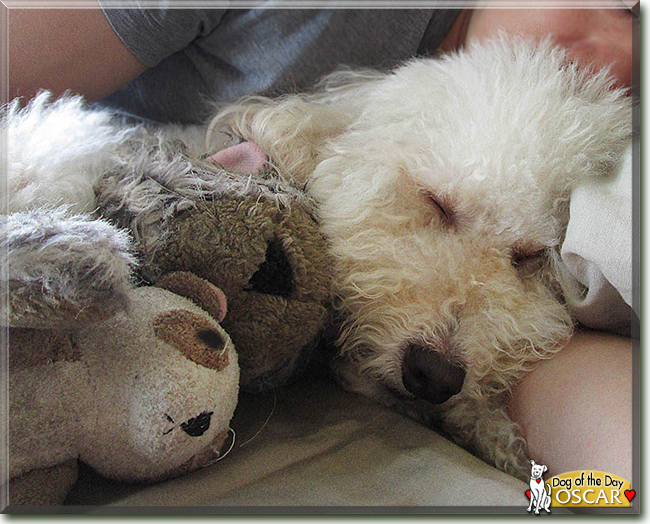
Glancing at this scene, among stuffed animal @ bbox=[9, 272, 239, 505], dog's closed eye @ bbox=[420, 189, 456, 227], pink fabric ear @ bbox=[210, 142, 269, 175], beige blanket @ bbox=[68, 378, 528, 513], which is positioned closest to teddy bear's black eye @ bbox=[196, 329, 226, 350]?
stuffed animal @ bbox=[9, 272, 239, 505]

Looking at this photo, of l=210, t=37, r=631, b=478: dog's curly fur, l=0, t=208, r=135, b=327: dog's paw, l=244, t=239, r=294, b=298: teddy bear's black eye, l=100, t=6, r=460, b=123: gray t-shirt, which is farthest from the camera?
l=100, t=6, r=460, b=123: gray t-shirt

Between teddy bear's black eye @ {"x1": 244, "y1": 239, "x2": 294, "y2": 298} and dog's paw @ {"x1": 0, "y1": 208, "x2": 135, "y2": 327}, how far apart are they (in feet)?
0.57

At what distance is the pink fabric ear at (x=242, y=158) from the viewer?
79 centimetres

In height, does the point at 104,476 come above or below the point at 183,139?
below

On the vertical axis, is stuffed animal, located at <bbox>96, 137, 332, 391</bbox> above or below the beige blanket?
above

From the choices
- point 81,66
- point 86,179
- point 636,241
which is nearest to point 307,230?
point 86,179

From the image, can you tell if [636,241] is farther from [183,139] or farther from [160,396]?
[183,139]

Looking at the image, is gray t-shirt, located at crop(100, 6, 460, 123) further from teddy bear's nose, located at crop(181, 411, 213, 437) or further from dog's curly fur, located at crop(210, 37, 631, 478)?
teddy bear's nose, located at crop(181, 411, 213, 437)

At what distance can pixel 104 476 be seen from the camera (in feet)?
1.93

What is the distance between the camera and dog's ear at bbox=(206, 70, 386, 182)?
866 millimetres

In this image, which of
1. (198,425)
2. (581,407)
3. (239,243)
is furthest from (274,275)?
(581,407)

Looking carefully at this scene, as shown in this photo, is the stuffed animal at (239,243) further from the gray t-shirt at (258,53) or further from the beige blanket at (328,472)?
the gray t-shirt at (258,53)

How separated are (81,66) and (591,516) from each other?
106 cm

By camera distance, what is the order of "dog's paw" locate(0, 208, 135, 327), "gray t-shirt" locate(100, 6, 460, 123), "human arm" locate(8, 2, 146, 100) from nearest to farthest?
1. "dog's paw" locate(0, 208, 135, 327)
2. "human arm" locate(8, 2, 146, 100)
3. "gray t-shirt" locate(100, 6, 460, 123)
